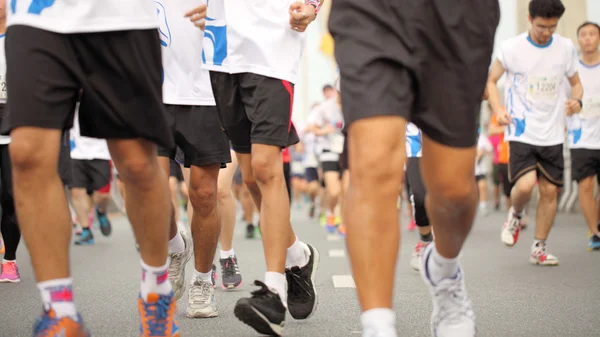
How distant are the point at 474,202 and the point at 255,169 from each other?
1.27 metres

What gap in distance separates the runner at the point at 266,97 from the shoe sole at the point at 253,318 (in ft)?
1.23

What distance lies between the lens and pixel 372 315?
2.66 m

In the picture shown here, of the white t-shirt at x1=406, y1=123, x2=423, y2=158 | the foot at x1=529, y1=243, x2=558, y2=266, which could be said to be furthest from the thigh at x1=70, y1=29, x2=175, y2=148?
the foot at x1=529, y1=243, x2=558, y2=266

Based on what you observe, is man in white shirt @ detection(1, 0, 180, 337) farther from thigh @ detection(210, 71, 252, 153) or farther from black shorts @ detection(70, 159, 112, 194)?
black shorts @ detection(70, 159, 112, 194)

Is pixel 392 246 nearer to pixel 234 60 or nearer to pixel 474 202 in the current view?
pixel 474 202

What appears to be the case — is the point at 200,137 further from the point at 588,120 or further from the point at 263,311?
the point at 588,120

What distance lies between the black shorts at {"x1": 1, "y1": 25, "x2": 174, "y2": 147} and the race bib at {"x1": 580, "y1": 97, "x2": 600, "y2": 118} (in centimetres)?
724

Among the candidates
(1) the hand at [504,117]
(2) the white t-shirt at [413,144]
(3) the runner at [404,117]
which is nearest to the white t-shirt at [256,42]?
(3) the runner at [404,117]

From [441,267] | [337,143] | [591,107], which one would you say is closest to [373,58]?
[441,267]

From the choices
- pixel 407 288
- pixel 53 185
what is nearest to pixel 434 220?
pixel 53 185

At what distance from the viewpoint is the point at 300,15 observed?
428 cm

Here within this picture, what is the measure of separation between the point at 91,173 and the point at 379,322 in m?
9.37

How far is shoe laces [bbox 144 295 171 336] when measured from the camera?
314 centimetres

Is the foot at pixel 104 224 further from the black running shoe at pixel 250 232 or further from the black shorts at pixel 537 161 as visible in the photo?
the black shorts at pixel 537 161
